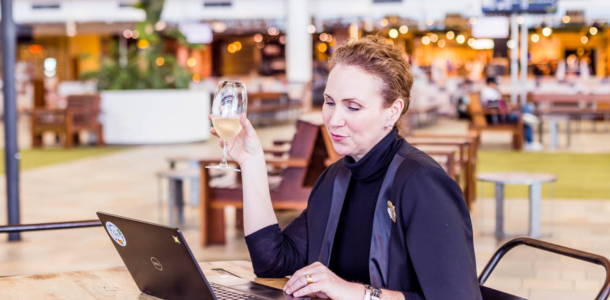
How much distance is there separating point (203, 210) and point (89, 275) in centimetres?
348

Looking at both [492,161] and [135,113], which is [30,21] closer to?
[135,113]

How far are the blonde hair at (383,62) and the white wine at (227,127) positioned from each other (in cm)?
28

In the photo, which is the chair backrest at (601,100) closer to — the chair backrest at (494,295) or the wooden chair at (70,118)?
the wooden chair at (70,118)

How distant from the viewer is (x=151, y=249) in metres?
1.52

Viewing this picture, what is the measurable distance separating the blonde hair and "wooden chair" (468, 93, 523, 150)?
1063 cm

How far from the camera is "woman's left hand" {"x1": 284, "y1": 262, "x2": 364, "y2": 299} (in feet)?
5.21

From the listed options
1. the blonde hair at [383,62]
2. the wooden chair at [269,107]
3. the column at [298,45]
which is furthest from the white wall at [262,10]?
the blonde hair at [383,62]

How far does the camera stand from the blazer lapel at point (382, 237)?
1.67 m

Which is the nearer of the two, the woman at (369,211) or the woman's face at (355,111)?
the woman at (369,211)

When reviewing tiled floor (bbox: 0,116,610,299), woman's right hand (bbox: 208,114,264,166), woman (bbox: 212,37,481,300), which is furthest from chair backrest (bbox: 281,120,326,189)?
woman's right hand (bbox: 208,114,264,166)

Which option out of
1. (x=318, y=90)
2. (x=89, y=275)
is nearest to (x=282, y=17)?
(x=318, y=90)

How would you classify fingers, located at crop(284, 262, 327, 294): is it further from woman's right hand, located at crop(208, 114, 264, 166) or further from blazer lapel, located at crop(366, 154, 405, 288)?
woman's right hand, located at crop(208, 114, 264, 166)

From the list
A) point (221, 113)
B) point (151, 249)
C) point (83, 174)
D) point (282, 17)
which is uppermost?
point (282, 17)

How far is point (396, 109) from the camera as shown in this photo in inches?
70.8
